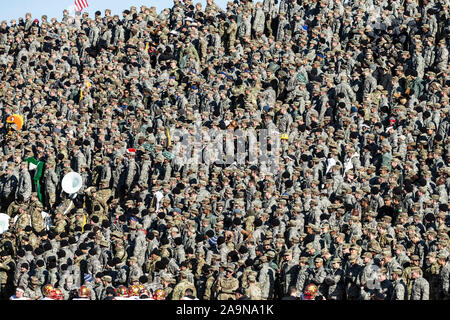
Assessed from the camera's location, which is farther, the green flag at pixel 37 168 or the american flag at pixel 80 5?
the american flag at pixel 80 5

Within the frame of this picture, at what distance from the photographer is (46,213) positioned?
35.1 meters

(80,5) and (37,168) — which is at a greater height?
(80,5)

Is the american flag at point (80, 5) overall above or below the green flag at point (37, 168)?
above

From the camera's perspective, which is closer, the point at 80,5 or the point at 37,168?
the point at 37,168

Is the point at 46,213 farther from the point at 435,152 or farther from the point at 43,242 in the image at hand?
the point at 435,152

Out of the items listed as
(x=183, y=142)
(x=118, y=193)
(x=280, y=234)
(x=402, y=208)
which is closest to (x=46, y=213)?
(x=118, y=193)

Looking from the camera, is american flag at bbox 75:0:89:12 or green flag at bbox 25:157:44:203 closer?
green flag at bbox 25:157:44:203

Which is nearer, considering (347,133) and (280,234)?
(280,234)

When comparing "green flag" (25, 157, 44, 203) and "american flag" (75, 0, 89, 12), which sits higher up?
"american flag" (75, 0, 89, 12)
